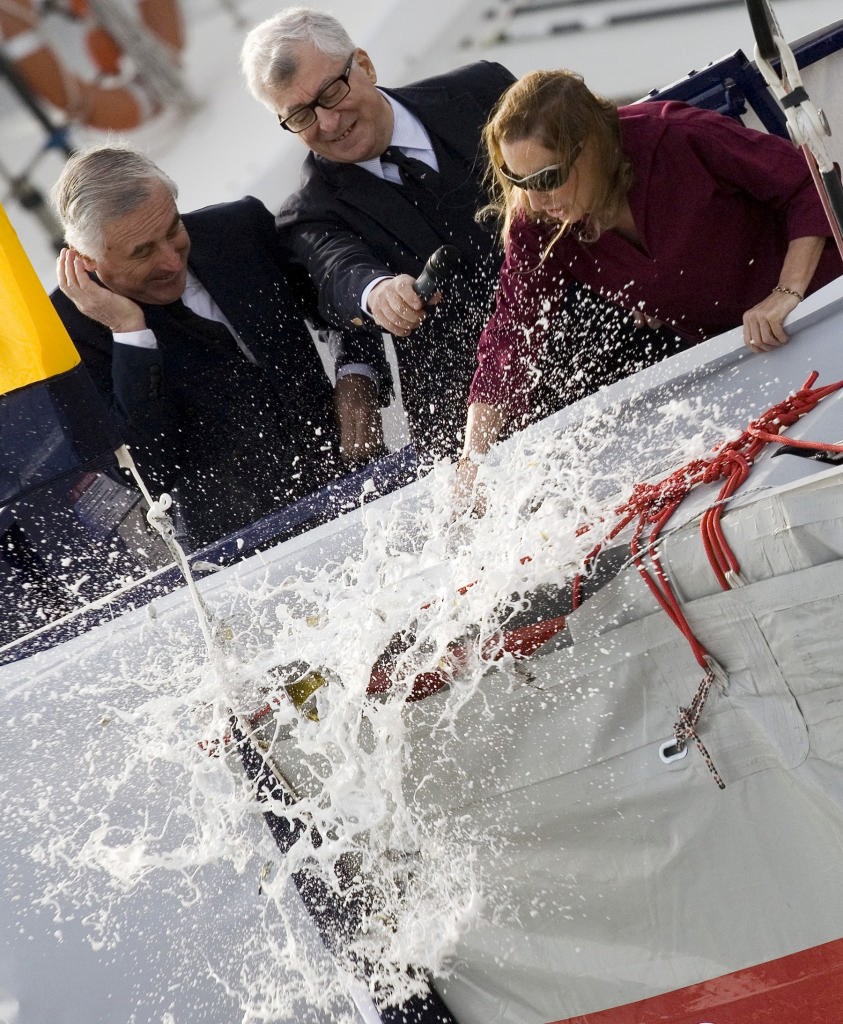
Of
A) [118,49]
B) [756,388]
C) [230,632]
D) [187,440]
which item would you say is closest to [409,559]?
[230,632]

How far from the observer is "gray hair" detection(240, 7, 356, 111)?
86.0 inches

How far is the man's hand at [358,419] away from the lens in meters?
2.38

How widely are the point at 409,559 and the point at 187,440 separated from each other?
972 mm

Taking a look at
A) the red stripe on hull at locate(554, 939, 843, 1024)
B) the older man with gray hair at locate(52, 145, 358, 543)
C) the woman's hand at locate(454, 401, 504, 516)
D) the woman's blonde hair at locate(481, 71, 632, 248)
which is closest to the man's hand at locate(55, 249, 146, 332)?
the older man with gray hair at locate(52, 145, 358, 543)

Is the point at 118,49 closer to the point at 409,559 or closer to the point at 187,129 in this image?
the point at 187,129

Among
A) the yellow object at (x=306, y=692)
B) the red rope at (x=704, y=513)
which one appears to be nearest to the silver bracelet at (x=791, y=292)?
the red rope at (x=704, y=513)

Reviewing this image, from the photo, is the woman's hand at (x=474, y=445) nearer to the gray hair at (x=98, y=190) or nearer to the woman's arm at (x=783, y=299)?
the woman's arm at (x=783, y=299)

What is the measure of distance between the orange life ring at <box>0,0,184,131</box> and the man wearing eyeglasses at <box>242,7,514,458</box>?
120 cm

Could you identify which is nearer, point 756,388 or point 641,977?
point 641,977

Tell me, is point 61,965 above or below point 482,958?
above

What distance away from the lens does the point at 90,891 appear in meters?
1.67

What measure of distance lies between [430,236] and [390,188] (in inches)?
5.1

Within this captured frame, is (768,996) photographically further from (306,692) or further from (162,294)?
(162,294)

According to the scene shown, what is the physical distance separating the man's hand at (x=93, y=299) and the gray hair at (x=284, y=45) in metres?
0.49
